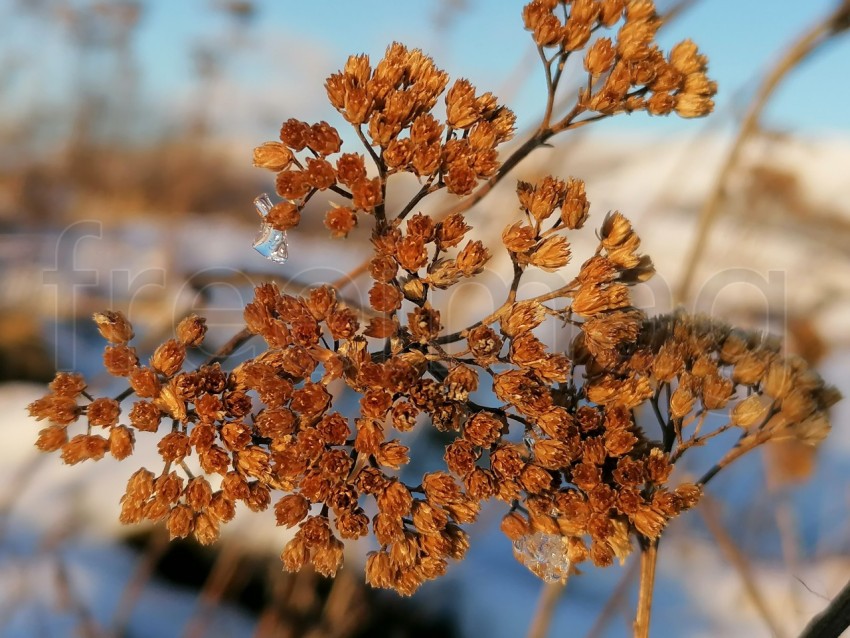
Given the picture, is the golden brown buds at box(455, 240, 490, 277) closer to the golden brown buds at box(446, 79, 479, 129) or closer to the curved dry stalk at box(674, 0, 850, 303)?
the golden brown buds at box(446, 79, 479, 129)

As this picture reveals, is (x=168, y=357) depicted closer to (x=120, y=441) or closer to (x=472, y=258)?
(x=120, y=441)

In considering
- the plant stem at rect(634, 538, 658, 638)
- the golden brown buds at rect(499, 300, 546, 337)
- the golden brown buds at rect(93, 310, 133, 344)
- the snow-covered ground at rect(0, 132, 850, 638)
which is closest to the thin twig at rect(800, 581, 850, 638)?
the plant stem at rect(634, 538, 658, 638)

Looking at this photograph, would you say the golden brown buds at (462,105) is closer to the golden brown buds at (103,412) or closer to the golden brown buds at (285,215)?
the golden brown buds at (285,215)

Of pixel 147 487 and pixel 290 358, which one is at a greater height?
pixel 290 358

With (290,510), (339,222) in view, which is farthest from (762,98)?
(290,510)

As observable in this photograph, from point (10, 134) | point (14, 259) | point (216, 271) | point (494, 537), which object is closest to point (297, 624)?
point (494, 537)

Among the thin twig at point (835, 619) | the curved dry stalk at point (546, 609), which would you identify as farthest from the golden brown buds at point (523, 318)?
the curved dry stalk at point (546, 609)

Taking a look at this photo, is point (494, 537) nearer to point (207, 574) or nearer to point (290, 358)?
point (207, 574)
